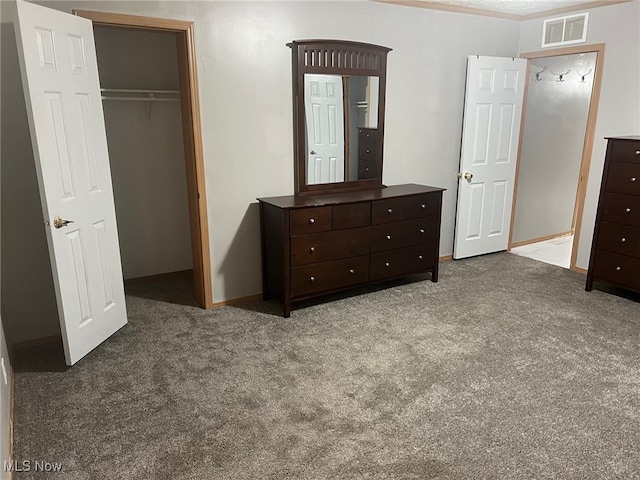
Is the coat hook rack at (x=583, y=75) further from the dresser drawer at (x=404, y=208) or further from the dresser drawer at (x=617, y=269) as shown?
the dresser drawer at (x=404, y=208)

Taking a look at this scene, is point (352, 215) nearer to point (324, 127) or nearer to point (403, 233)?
point (403, 233)

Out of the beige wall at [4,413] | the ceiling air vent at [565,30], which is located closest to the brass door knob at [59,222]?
the beige wall at [4,413]

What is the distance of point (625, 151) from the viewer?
3625mm

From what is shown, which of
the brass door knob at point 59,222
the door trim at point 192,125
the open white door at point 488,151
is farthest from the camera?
the open white door at point 488,151

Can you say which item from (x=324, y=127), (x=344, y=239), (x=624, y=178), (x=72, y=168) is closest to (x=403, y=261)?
(x=344, y=239)

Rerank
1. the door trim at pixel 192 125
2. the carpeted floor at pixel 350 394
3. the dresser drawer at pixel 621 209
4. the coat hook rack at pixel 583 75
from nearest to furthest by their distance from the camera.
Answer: the carpeted floor at pixel 350 394 < the door trim at pixel 192 125 < the dresser drawer at pixel 621 209 < the coat hook rack at pixel 583 75

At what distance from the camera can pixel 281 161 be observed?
3.77 m

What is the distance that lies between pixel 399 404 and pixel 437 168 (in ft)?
9.04

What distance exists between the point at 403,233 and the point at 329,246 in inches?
29.3

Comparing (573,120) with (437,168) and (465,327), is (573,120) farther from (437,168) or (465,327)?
(465,327)

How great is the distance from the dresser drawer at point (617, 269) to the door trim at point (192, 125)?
3.19 m

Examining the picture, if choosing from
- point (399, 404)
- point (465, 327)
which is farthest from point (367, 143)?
point (399, 404)

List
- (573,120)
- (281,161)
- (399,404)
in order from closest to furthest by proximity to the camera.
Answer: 1. (399,404)
2. (281,161)
3. (573,120)

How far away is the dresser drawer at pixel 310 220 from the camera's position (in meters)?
3.41
